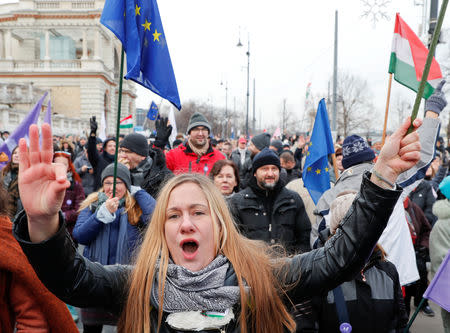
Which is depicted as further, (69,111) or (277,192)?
(69,111)

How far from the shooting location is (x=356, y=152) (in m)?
3.93

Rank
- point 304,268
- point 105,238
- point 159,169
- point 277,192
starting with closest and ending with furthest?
point 304,268
point 105,238
point 277,192
point 159,169

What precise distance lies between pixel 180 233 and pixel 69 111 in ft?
142

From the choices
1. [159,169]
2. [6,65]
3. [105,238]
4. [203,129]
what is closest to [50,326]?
[105,238]

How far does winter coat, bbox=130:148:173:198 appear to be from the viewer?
16.8 feet

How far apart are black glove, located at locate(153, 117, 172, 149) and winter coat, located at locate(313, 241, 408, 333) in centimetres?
378

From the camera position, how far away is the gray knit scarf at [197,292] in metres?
1.84

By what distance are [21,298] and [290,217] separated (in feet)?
9.08

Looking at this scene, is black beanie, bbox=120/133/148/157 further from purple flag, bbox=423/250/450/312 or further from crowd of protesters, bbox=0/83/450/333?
purple flag, bbox=423/250/450/312

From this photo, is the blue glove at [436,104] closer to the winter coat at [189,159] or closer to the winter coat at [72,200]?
the winter coat at [189,159]

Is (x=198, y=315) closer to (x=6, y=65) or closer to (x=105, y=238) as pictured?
(x=105, y=238)

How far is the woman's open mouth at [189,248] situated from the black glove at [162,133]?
3.87 m

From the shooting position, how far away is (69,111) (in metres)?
41.9

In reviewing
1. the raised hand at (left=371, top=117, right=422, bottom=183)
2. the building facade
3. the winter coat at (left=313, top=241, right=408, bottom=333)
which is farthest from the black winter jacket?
the building facade
